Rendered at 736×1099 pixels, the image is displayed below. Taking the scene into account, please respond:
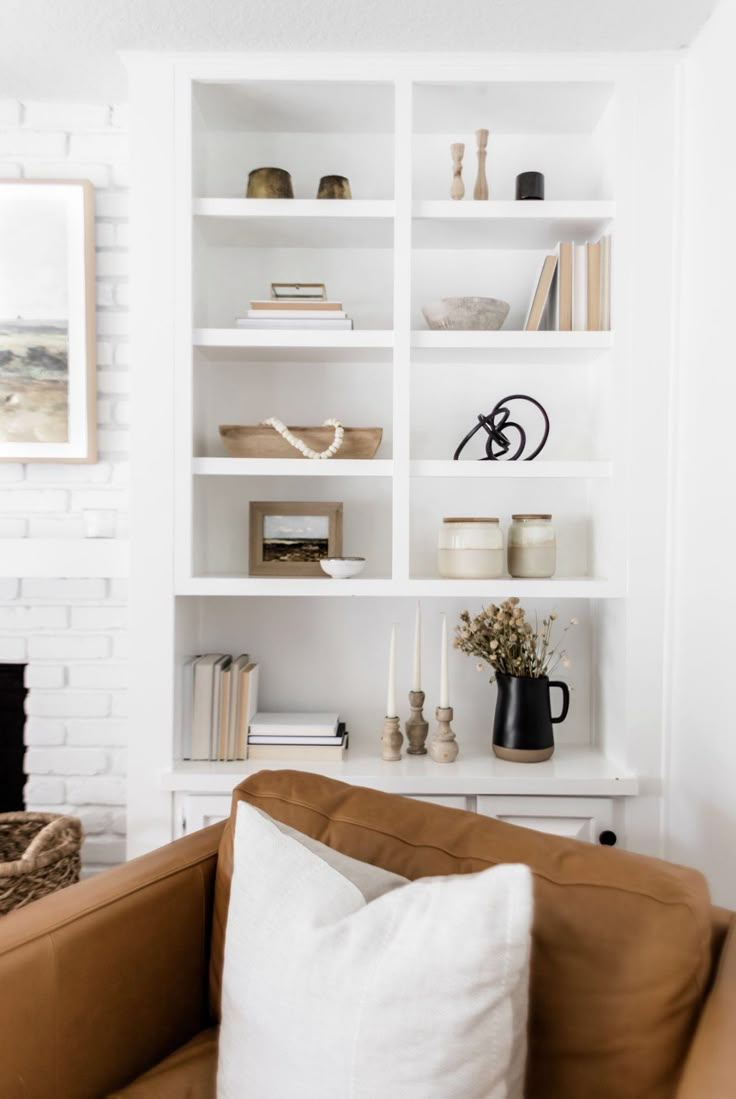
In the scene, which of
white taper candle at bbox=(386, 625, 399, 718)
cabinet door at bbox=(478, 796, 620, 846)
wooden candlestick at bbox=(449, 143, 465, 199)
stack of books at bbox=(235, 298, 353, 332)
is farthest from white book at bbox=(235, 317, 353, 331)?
cabinet door at bbox=(478, 796, 620, 846)

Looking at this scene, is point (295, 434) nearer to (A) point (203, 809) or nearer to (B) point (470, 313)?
(B) point (470, 313)

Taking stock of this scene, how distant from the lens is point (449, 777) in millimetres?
1933

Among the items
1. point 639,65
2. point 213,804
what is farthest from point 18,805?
point 639,65

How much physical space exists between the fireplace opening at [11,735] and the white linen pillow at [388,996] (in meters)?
1.43

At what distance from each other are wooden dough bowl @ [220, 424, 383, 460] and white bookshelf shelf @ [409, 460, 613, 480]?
0.14m

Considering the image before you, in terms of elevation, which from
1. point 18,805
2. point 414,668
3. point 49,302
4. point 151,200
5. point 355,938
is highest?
point 151,200

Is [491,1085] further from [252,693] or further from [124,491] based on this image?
[124,491]

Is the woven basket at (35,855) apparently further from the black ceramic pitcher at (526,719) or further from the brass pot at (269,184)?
the brass pot at (269,184)

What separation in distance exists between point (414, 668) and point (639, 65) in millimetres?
1562

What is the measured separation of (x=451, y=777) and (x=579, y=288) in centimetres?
122

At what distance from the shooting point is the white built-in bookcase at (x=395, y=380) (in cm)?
197

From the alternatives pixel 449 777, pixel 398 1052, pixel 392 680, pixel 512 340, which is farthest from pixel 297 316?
pixel 398 1052

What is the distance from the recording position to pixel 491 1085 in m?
0.92

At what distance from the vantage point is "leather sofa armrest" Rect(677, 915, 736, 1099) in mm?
839
